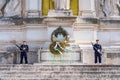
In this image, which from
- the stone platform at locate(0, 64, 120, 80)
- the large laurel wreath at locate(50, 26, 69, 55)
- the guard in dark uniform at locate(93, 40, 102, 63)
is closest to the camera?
the stone platform at locate(0, 64, 120, 80)

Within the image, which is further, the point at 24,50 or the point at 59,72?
the point at 24,50

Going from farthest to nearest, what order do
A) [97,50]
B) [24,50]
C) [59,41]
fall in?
[59,41], [24,50], [97,50]

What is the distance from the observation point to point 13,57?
81.3 ft

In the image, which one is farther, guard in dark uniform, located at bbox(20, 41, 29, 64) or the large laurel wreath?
the large laurel wreath

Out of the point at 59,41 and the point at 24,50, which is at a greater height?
the point at 59,41

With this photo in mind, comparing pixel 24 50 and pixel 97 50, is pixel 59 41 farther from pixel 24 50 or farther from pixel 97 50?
pixel 97 50

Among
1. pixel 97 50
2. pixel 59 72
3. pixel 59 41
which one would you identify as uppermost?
pixel 59 41

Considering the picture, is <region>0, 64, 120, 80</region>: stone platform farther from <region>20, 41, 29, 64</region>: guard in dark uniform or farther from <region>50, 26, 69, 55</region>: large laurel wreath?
<region>50, 26, 69, 55</region>: large laurel wreath

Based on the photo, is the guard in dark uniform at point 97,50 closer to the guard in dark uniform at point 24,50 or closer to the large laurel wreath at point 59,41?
the large laurel wreath at point 59,41

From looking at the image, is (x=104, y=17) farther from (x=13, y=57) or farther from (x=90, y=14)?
(x=13, y=57)

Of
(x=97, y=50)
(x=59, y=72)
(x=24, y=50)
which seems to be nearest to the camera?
(x=59, y=72)

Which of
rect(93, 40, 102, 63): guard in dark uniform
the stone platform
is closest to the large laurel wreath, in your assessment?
rect(93, 40, 102, 63): guard in dark uniform

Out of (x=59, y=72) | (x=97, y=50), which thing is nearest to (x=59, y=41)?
(x=97, y=50)

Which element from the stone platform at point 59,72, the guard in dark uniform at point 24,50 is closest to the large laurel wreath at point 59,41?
the guard in dark uniform at point 24,50
